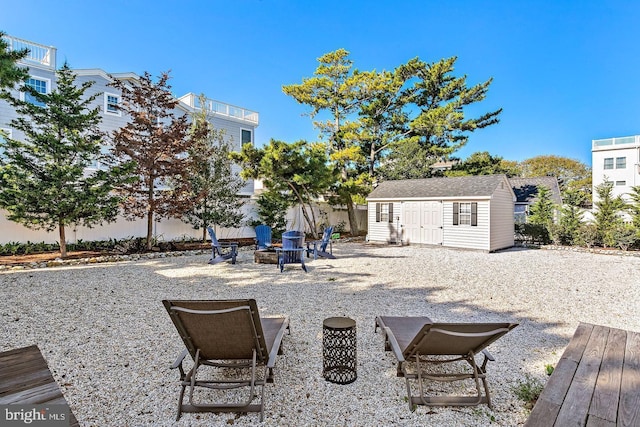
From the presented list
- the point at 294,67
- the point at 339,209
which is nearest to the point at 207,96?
the point at 294,67

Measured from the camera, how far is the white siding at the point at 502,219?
12.9 m

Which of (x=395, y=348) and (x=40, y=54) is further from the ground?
(x=40, y=54)

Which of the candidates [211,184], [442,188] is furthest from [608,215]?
[211,184]

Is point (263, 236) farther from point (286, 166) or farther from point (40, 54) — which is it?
point (40, 54)

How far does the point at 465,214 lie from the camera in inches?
519

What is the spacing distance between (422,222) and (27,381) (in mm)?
13822

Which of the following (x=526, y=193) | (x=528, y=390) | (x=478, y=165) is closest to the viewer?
(x=528, y=390)

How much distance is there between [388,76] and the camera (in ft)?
60.1

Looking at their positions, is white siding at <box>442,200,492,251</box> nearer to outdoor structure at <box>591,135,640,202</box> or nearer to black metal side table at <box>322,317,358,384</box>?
black metal side table at <box>322,317,358,384</box>

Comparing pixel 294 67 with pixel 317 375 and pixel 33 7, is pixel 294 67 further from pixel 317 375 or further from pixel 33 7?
pixel 317 375

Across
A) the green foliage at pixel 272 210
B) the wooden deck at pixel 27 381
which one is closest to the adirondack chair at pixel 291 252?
the green foliage at pixel 272 210

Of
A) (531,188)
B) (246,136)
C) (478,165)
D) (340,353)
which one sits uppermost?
(246,136)

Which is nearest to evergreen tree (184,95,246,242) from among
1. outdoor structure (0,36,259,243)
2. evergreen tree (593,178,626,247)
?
outdoor structure (0,36,259,243)

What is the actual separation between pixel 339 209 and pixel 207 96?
30.6 ft
